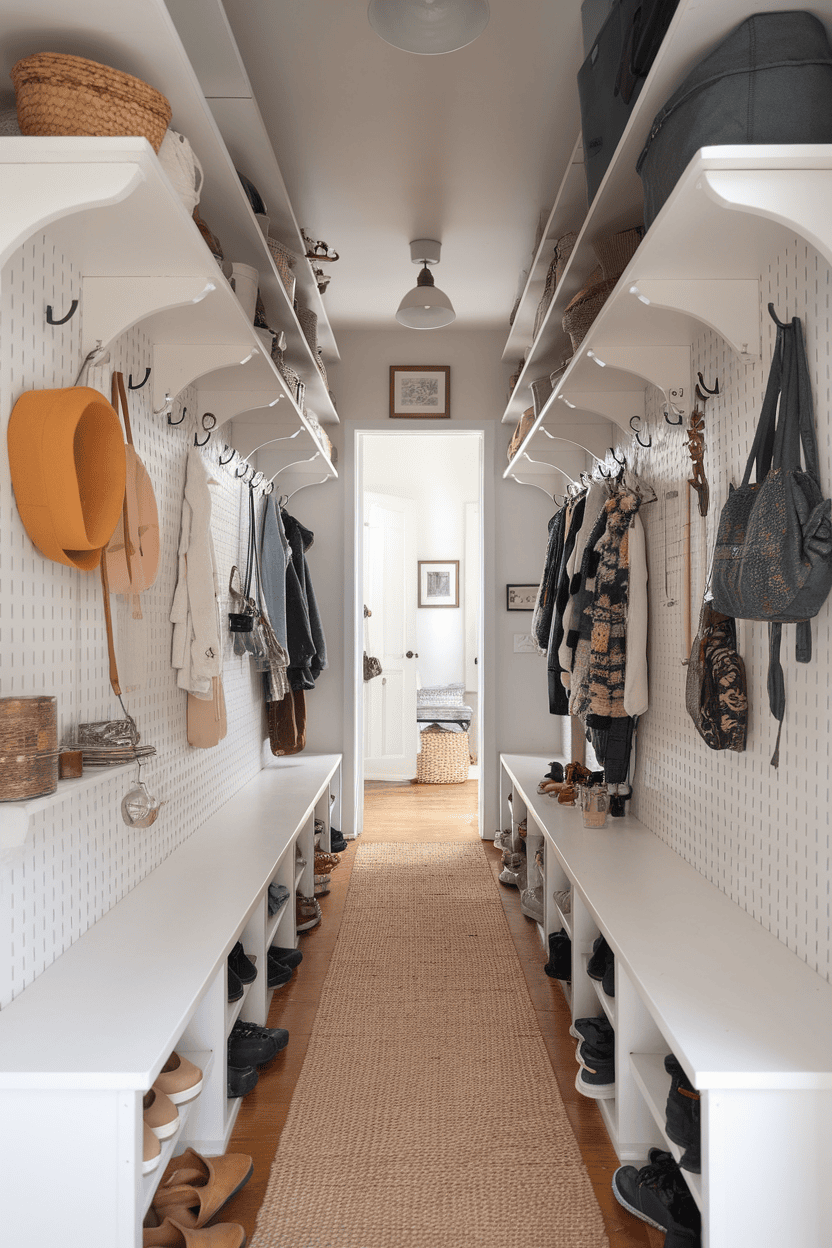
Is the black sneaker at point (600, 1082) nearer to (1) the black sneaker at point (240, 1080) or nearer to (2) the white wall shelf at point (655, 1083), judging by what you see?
(2) the white wall shelf at point (655, 1083)

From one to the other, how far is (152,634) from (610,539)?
1.53 m

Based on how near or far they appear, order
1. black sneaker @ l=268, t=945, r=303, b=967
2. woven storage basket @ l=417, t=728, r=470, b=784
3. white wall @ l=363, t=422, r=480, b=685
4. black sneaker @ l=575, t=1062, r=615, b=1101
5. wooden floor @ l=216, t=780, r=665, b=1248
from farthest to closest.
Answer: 1. white wall @ l=363, t=422, r=480, b=685
2. woven storage basket @ l=417, t=728, r=470, b=784
3. black sneaker @ l=268, t=945, r=303, b=967
4. black sneaker @ l=575, t=1062, r=615, b=1101
5. wooden floor @ l=216, t=780, r=665, b=1248

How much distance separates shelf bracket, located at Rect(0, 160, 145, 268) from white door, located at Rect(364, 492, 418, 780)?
230 inches

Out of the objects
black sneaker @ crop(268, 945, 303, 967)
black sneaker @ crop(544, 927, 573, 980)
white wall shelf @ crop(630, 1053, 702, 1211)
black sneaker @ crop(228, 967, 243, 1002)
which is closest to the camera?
white wall shelf @ crop(630, 1053, 702, 1211)

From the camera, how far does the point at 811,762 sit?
5.79ft

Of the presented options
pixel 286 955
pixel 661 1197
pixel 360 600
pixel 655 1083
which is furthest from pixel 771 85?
pixel 360 600

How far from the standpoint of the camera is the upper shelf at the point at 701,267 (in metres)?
1.44

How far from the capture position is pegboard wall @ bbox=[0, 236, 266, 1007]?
1708 millimetres

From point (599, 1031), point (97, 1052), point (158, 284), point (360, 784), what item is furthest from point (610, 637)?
point (360, 784)

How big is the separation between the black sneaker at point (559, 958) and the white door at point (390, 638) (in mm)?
4214

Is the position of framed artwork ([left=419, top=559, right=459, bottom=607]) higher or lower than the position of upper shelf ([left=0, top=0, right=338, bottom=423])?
lower

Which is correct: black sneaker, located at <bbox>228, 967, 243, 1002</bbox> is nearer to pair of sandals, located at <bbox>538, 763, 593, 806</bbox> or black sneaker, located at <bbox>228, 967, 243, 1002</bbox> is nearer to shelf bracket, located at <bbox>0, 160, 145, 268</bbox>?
pair of sandals, located at <bbox>538, 763, 593, 806</bbox>

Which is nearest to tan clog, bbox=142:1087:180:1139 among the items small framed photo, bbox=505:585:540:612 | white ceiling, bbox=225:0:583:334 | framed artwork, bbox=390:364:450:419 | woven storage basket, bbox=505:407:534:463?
white ceiling, bbox=225:0:583:334

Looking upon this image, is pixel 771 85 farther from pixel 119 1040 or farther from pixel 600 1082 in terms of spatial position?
pixel 600 1082
